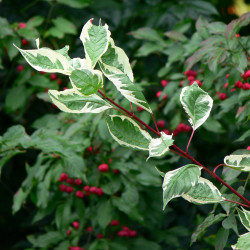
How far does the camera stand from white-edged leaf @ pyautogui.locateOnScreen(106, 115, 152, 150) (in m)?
0.91

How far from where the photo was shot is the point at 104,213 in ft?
5.63

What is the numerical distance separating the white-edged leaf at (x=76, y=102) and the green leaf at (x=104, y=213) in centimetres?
91

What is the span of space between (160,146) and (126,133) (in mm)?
101

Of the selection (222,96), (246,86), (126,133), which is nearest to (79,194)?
(222,96)

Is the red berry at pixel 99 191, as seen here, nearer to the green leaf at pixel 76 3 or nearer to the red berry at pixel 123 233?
the red berry at pixel 123 233

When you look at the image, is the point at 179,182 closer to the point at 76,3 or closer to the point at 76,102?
the point at 76,102

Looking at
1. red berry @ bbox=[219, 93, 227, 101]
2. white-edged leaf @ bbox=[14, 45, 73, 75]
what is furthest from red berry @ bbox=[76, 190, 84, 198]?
Result: white-edged leaf @ bbox=[14, 45, 73, 75]

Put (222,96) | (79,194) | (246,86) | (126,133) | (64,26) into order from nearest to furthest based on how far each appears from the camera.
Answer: (126,133), (246,86), (222,96), (79,194), (64,26)

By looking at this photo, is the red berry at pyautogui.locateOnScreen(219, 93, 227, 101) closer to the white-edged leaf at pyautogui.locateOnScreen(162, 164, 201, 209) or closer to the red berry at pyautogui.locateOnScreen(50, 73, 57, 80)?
the white-edged leaf at pyautogui.locateOnScreen(162, 164, 201, 209)

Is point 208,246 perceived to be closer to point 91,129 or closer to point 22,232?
point 91,129

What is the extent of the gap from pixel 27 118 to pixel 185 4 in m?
1.06

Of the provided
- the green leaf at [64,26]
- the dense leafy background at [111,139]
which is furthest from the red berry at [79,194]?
the green leaf at [64,26]

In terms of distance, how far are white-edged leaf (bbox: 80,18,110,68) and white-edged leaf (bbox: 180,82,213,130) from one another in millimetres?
190

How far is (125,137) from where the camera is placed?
0.91 meters
